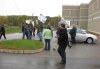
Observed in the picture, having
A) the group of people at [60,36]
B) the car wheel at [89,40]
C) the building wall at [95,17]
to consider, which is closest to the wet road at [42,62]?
the group of people at [60,36]

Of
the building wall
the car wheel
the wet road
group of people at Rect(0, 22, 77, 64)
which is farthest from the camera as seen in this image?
the building wall

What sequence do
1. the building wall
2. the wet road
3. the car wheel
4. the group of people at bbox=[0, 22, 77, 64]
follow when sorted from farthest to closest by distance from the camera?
the building wall < the car wheel < the group of people at bbox=[0, 22, 77, 64] < the wet road

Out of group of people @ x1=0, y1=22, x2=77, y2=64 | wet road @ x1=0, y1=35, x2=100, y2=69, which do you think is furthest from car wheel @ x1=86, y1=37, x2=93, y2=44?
wet road @ x1=0, y1=35, x2=100, y2=69

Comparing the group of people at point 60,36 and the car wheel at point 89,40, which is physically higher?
the group of people at point 60,36

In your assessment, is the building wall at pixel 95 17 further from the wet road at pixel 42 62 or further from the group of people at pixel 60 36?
the wet road at pixel 42 62

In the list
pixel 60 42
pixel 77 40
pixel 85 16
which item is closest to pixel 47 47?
pixel 60 42

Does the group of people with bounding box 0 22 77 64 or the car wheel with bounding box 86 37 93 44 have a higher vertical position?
the group of people with bounding box 0 22 77 64

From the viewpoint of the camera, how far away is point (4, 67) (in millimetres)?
11328

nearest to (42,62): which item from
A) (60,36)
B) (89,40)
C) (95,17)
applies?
(60,36)

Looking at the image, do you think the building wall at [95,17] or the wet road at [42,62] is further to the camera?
the building wall at [95,17]

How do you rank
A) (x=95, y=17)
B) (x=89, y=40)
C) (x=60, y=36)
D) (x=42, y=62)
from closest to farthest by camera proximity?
(x=60, y=36) → (x=42, y=62) → (x=89, y=40) → (x=95, y=17)

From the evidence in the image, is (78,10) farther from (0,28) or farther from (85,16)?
(0,28)

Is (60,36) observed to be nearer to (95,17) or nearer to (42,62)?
(42,62)

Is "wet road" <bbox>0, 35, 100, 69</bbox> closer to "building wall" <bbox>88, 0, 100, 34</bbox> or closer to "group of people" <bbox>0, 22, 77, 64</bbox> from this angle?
"group of people" <bbox>0, 22, 77, 64</bbox>
